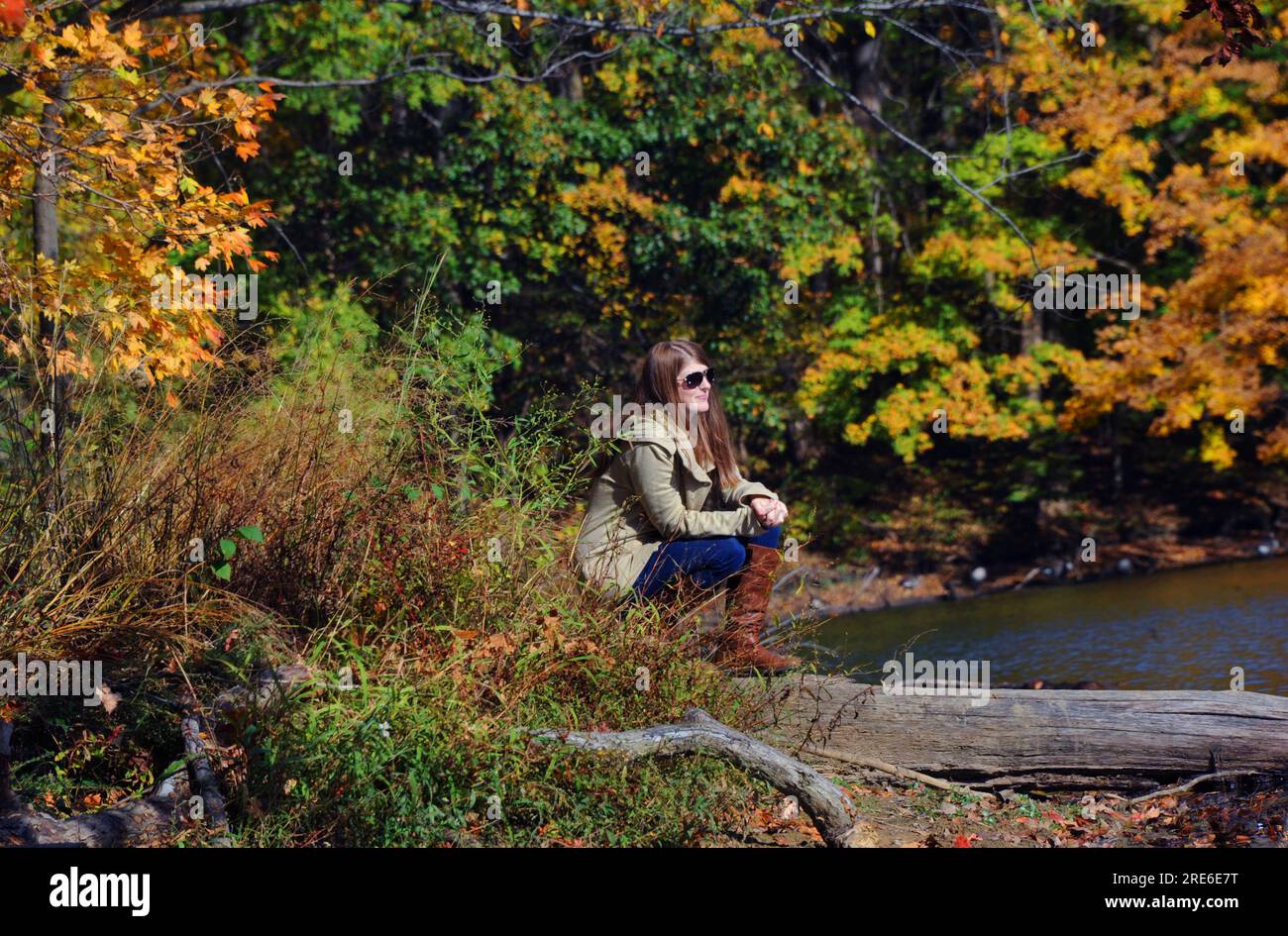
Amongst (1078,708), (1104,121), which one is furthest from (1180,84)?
(1078,708)

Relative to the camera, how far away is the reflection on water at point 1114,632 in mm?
7125

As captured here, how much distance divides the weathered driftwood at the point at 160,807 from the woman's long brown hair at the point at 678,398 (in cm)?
190

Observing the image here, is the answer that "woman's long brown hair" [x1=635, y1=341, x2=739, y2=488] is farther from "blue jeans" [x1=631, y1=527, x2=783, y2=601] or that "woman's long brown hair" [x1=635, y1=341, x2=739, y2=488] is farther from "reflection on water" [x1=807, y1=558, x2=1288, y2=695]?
"reflection on water" [x1=807, y1=558, x2=1288, y2=695]

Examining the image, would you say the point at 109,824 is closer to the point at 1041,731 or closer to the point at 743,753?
the point at 743,753

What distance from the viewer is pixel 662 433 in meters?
5.31

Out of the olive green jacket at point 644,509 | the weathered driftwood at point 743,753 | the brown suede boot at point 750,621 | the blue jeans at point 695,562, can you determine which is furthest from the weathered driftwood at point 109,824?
the brown suede boot at point 750,621

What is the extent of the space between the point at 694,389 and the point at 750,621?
0.98 m

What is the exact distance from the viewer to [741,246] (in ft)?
46.7

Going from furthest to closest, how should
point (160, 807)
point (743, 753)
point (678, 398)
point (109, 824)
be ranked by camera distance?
point (678, 398) < point (743, 753) < point (160, 807) < point (109, 824)

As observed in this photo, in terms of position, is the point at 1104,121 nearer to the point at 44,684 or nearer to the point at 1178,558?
the point at 1178,558

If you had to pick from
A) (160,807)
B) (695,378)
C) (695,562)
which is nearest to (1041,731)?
(695,562)

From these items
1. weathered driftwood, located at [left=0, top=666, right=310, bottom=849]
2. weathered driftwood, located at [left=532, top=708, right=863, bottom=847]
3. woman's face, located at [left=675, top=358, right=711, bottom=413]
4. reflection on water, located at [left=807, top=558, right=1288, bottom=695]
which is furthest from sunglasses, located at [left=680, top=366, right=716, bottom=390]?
weathered driftwood, located at [left=0, top=666, right=310, bottom=849]

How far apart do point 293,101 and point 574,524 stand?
900 cm

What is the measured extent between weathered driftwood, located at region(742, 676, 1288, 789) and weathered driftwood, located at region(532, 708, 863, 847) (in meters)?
0.64
